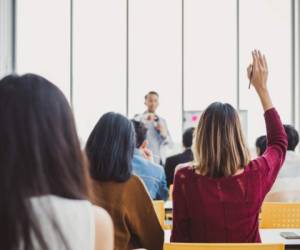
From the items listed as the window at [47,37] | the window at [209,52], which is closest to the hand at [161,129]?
the window at [209,52]

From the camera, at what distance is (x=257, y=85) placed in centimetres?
213

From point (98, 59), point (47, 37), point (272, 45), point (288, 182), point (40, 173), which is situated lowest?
point (288, 182)

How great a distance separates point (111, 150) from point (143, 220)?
1.17 feet

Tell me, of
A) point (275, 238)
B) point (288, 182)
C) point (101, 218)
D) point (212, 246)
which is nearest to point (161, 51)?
point (288, 182)

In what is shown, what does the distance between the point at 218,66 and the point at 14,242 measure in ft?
24.1

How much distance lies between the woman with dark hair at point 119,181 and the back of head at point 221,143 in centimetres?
33

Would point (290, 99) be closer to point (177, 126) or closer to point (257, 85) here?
point (177, 126)

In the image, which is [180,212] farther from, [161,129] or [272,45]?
[272,45]

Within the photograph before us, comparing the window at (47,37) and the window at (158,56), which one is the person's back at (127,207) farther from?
the window at (47,37)

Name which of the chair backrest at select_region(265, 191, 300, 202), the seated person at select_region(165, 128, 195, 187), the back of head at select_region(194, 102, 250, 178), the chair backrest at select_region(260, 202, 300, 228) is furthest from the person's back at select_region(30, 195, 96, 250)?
the seated person at select_region(165, 128, 195, 187)

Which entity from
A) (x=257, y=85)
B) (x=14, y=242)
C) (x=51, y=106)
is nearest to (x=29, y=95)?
(x=51, y=106)

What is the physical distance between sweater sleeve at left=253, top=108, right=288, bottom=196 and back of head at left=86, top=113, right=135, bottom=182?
628 mm

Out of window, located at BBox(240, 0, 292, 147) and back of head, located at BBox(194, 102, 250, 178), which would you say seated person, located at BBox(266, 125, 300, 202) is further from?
window, located at BBox(240, 0, 292, 147)

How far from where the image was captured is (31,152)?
1022 millimetres
